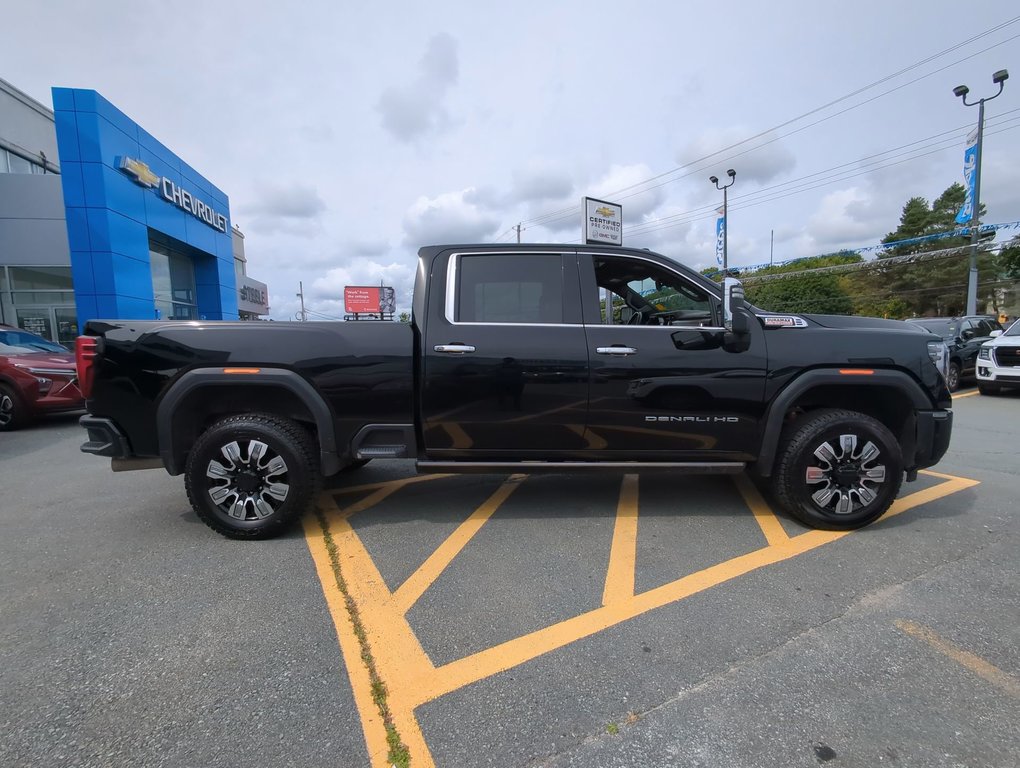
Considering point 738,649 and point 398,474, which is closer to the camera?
point 738,649

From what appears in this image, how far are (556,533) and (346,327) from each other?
79.9 inches

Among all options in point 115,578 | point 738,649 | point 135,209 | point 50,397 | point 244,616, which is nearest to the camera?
point 738,649

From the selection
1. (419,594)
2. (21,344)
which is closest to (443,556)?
(419,594)

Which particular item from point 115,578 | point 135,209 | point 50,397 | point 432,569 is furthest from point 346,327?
point 135,209

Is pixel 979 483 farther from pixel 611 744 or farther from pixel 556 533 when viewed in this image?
pixel 611 744

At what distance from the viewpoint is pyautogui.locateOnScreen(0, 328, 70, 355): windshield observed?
7883 millimetres

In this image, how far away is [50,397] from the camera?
7.71m

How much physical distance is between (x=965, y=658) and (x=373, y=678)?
260 centimetres

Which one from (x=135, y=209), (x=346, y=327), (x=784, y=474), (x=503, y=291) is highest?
(x=135, y=209)

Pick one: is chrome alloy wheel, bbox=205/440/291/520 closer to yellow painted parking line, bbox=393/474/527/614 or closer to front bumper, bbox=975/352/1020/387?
yellow painted parking line, bbox=393/474/527/614

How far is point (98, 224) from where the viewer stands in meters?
13.2

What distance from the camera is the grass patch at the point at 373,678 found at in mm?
1786

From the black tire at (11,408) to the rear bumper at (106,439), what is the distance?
5861mm

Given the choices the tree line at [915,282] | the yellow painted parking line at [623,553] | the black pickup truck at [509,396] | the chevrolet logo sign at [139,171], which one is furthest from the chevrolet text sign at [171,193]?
the tree line at [915,282]
